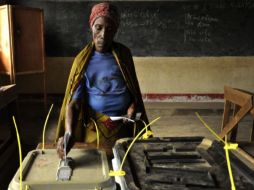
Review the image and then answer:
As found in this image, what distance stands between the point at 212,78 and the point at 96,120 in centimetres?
429

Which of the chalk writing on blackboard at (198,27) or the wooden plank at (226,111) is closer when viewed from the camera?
the wooden plank at (226,111)

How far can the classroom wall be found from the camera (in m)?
5.69

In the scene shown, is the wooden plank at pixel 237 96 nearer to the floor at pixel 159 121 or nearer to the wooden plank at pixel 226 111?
the wooden plank at pixel 226 111

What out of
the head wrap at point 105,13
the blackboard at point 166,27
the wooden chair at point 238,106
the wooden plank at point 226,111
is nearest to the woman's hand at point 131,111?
the head wrap at point 105,13

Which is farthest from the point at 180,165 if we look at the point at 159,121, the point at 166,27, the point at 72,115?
the point at 166,27

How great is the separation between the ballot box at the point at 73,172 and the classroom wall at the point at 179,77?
450 centimetres

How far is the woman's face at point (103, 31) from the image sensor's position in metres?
1.72

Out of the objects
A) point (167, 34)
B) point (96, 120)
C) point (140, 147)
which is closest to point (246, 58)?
point (167, 34)

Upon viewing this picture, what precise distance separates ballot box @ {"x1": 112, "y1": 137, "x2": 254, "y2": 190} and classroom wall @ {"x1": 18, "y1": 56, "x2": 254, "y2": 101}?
449 cm

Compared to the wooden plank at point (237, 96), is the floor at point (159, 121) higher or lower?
lower

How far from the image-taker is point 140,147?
1267mm

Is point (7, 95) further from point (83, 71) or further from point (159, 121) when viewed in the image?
point (159, 121)

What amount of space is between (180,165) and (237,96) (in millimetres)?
1650

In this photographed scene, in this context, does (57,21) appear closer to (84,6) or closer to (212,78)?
(84,6)
